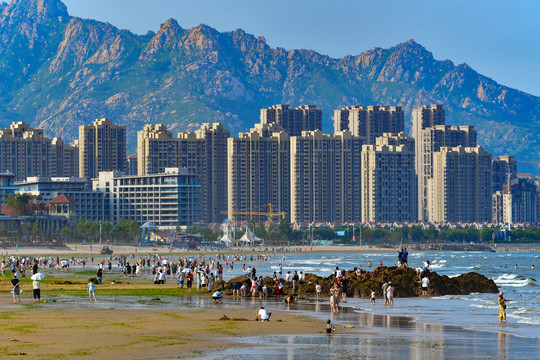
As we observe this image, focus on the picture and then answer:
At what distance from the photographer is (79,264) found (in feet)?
560

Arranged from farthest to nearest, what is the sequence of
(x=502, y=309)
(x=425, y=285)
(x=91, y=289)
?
1. (x=425, y=285)
2. (x=91, y=289)
3. (x=502, y=309)

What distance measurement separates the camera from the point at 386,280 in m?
84.6

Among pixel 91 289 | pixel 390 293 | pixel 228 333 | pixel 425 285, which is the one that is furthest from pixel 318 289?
pixel 228 333

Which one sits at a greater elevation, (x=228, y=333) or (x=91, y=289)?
(x=91, y=289)

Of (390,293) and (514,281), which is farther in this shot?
(514,281)

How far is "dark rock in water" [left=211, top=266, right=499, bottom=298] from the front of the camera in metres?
82.9

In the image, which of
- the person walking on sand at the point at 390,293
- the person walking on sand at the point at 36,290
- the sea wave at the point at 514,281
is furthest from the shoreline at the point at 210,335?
the sea wave at the point at 514,281

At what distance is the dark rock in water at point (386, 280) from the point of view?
272 ft

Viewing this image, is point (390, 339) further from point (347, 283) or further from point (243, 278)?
point (243, 278)

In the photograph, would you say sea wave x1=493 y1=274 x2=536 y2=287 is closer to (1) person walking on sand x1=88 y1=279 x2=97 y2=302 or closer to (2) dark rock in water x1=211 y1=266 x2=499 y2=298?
(2) dark rock in water x1=211 y1=266 x2=499 y2=298

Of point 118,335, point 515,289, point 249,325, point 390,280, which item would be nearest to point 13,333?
point 118,335

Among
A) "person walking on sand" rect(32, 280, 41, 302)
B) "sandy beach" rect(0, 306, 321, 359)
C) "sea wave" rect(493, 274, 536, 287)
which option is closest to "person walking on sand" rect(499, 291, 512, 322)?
"sandy beach" rect(0, 306, 321, 359)

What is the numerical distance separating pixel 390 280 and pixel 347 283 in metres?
5.75

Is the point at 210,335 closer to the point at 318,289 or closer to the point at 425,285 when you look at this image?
the point at 318,289
